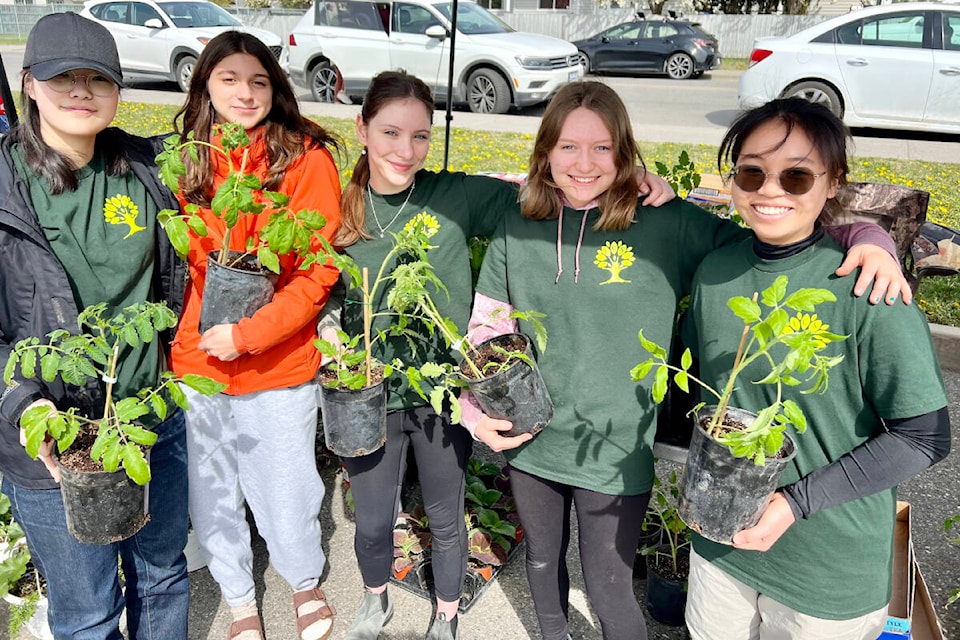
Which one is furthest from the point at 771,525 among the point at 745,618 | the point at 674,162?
the point at 674,162

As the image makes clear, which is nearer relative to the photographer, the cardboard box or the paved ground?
the cardboard box

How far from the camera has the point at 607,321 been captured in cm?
194

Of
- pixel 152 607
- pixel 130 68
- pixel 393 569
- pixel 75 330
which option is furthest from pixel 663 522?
pixel 130 68

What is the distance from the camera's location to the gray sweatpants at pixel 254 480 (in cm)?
231

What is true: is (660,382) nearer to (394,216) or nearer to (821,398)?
(821,398)

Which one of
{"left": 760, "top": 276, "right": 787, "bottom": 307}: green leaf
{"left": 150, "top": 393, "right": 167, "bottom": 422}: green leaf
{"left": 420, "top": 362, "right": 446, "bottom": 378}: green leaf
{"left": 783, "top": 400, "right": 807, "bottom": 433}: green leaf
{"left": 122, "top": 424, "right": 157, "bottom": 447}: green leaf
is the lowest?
{"left": 122, "top": 424, "right": 157, "bottom": 447}: green leaf

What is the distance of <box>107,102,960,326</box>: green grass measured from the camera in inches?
203

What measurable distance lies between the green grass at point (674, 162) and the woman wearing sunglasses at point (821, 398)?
3.77 metres

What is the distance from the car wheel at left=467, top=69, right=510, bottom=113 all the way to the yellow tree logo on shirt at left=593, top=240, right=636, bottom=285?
988 cm

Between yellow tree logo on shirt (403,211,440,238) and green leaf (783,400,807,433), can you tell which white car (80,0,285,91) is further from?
green leaf (783,400,807,433)

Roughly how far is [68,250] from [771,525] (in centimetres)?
185

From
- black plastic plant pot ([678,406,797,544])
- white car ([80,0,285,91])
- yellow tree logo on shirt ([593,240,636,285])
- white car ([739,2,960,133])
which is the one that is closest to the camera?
black plastic plant pot ([678,406,797,544])

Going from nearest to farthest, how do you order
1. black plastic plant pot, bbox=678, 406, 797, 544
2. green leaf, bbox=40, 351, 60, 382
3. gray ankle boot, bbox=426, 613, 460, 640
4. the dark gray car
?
black plastic plant pot, bbox=678, 406, 797, 544
green leaf, bbox=40, 351, 60, 382
gray ankle boot, bbox=426, 613, 460, 640
the dark gray car

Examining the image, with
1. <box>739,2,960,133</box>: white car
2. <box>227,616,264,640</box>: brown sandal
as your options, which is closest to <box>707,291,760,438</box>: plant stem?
<box>227,616,264,640</box>: brown sandal
